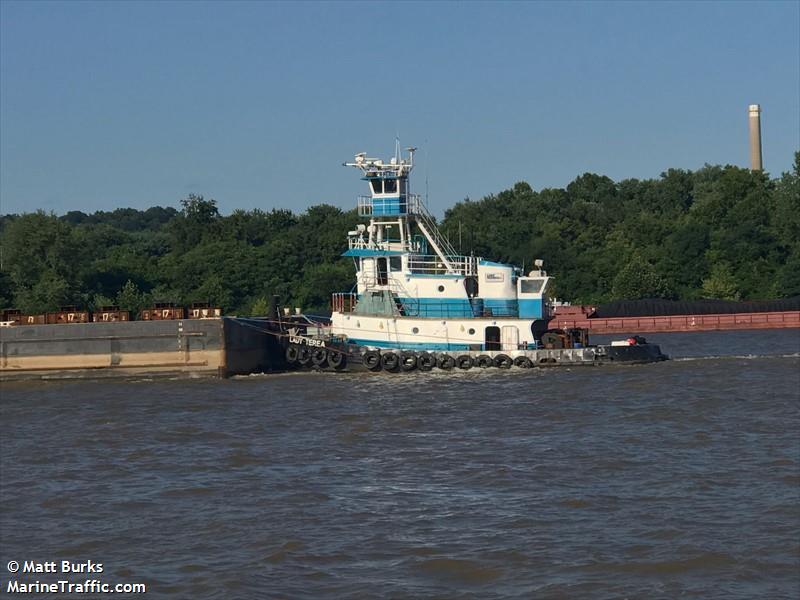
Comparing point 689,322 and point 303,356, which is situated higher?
point 689,322

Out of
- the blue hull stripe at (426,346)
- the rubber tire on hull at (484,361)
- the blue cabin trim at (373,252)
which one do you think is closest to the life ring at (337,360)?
the blue hull stripe at (426,346)

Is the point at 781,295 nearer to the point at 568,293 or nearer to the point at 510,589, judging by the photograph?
the point at 568,293

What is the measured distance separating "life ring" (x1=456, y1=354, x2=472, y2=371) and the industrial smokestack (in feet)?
272

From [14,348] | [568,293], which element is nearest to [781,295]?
[568,293]

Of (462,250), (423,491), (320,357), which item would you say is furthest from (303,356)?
(462,250)

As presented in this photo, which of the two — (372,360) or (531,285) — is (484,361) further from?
(372,360)

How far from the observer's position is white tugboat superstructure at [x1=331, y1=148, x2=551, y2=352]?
4184cm

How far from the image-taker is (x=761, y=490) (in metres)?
20.5

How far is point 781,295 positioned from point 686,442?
2632 inches

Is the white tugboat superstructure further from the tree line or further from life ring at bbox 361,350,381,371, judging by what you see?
the tree line

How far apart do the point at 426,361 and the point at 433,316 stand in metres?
1.72

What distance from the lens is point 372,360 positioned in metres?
41.8

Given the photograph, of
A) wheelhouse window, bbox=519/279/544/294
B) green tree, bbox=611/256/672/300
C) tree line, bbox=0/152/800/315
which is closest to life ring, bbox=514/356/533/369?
wheelhouse window, bbox=519/279/544/294

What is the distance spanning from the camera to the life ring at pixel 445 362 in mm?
41344
